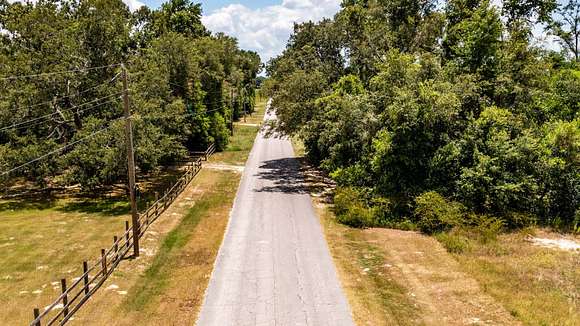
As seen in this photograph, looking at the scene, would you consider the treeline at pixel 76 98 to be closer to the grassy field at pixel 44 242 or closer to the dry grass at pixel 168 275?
the grassy field at pixel 44 242

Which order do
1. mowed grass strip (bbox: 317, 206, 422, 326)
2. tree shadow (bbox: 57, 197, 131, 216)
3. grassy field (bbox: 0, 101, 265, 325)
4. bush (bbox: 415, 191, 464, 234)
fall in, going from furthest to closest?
tree shadow (bbox: 57, 197, 131, 216) < bush (bbox: 415, 191, 464, 234) < grassy field (bbox: 0, 101, 265, 325) < mowed grass strip (bbox: 317, 206, 422, 326)

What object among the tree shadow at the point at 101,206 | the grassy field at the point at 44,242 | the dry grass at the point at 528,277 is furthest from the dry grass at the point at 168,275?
the dry grass at the point at 528,277

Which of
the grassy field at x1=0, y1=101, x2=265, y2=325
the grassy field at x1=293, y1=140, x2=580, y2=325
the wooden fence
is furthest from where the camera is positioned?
the grassy field at x1=0, y1=101, x2=265, y2=325

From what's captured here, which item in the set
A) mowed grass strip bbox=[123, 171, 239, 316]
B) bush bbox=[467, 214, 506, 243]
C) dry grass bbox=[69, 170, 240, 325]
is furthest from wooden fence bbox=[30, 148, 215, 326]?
bush bbox=[467, 214, 506, 243]

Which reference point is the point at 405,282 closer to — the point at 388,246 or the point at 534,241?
the point at 388,246

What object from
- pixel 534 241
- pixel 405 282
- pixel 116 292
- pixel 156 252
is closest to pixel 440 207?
pixel 534 241

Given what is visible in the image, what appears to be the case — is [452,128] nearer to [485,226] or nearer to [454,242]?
[485,226]

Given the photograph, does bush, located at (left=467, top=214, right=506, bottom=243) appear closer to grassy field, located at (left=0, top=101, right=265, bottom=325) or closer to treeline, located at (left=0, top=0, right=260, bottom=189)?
grassy field, located at (left=0, top=101, right=265, bottom=325)
